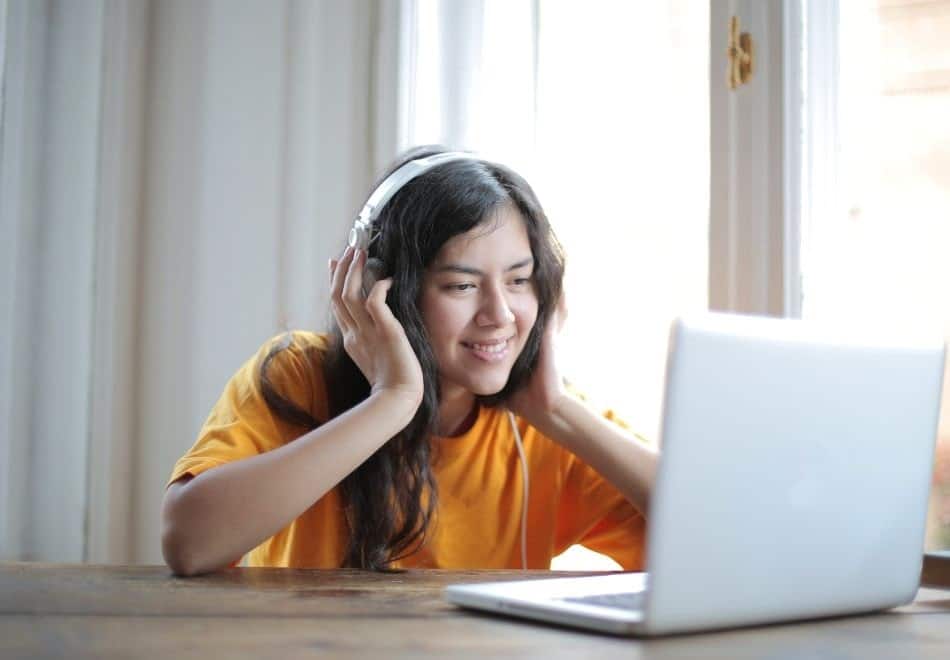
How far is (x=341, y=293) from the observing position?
1.65m

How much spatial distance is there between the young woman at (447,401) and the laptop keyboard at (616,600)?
1.84 feet

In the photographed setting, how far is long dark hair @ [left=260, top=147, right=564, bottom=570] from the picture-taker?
1.61 m

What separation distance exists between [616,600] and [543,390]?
0.81 meters

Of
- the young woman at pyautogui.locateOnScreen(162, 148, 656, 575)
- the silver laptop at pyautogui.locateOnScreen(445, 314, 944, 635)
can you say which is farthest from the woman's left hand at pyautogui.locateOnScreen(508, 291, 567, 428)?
the silver laptop at pyautogui.locateOnScreen(445, 314, 944, 635)

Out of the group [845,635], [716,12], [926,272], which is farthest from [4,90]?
[845,635]

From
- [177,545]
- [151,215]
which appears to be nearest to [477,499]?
[177,545]

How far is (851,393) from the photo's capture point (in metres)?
0.89

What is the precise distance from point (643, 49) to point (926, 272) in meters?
0.69

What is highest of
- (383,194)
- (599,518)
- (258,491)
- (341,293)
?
(383,194)

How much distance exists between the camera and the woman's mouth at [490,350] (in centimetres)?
166

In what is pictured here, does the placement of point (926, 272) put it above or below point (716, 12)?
below

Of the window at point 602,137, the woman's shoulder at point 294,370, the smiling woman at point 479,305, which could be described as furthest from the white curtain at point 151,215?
the smiling woman at point 479,305

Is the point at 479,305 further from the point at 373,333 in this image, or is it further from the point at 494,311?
the point at 373,333

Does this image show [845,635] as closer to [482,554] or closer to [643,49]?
[482,554]
